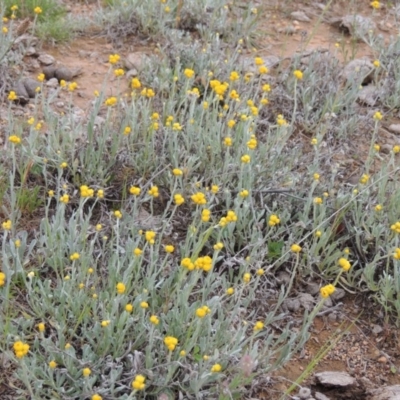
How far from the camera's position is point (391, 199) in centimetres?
369

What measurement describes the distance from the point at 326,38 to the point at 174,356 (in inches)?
164

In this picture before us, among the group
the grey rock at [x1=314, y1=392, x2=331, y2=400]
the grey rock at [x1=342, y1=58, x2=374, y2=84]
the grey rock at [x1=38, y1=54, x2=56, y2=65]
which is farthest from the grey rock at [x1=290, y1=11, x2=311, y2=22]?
the grey rock at [x1=314, y1=392, x2=331, y2=400]

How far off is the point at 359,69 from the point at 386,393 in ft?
10.0

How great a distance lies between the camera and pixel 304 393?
2898 mm

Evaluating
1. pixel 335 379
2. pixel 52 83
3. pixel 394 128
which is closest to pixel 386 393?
pixel 335 379

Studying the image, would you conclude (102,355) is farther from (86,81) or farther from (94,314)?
(86,81)

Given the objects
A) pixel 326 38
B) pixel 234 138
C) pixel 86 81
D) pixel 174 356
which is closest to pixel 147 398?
pixel 174 356

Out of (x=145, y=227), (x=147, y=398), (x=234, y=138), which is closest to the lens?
(x=147, y=398)

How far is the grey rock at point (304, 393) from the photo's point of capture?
2889 millimetres

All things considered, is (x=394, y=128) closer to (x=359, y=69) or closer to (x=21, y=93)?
(x=359, y=69)

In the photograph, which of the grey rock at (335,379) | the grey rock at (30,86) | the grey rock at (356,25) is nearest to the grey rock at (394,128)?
the grey rock at (356,25)

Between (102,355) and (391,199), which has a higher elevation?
(391,199)

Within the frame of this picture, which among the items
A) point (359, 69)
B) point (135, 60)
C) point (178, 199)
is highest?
point (178, 199)

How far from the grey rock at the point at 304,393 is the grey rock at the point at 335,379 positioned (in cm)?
11
